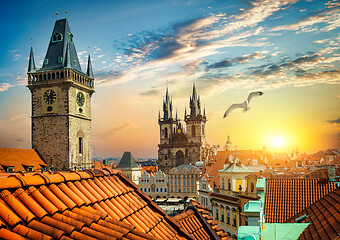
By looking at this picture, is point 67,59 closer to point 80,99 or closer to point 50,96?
point 50,96

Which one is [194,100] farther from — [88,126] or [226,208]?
[226,208]

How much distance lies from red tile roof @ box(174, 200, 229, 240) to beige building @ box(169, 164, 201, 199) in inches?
2531

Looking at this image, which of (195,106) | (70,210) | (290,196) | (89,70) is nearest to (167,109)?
(195,106)

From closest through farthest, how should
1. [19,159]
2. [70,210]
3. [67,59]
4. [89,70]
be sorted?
1. [70,210]
2. [19,159]
3. [67,59]
4. [89,70]

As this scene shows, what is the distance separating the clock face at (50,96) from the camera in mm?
41031

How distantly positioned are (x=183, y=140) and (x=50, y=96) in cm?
5774

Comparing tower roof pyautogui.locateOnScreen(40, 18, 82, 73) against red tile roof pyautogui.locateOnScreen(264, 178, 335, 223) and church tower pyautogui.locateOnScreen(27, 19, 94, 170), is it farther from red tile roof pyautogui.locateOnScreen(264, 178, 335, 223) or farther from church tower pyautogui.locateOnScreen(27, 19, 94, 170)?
red tile roof pyautogui.locateOnScreen(264, 178, 335, 223)

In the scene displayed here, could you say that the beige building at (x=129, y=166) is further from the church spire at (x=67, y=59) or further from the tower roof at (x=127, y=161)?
the church spire at (x=67, y=59)

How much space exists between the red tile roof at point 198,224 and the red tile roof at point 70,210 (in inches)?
57.2

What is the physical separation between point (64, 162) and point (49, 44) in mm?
16516

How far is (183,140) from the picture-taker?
94.8 meters

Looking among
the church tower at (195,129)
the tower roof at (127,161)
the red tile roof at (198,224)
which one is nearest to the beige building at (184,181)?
the tower roof at (127,161)

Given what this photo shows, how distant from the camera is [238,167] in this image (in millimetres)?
28812

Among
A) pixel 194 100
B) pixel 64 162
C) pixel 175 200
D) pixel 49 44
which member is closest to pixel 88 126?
pixel 64 162
